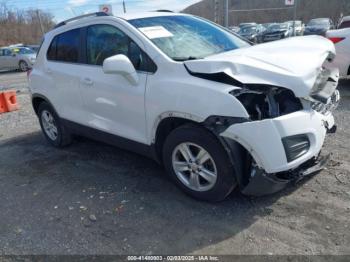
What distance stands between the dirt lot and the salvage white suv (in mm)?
284

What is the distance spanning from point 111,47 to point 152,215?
1992mm

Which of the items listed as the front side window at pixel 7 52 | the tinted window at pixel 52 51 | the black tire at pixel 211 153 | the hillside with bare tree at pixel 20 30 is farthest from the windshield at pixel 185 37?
the hillside with bare tree at pixel 20 30

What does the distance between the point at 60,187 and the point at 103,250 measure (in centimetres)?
153

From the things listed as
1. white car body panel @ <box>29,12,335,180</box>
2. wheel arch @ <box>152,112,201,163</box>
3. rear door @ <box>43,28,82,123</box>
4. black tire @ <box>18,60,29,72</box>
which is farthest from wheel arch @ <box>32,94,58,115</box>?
black tire @ <box>18,60,29,72</box>

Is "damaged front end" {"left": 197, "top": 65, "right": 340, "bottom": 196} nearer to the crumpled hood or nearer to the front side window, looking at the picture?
the crumpled hood

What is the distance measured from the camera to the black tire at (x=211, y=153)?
3338 millimetres

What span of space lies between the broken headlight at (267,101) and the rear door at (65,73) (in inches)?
94.4

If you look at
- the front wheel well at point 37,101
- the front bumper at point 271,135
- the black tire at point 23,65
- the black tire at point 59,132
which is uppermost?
the front bumper at point 271,135

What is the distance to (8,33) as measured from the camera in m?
45.8

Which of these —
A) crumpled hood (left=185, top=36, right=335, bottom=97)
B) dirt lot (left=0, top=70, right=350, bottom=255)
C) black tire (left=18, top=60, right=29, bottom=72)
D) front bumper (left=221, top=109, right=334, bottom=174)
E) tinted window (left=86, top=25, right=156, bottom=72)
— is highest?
tinted window (left=86, top=25, right=156, bottom=72)

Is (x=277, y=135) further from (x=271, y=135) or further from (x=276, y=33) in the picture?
(x=276, y=33)

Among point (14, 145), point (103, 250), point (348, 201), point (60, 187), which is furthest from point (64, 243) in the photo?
point (14, 145)

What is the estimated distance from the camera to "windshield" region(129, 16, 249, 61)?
3.91m

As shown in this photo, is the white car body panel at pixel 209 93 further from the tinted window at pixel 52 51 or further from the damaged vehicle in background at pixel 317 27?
the damaged vehicle in background at pixel 317 27
